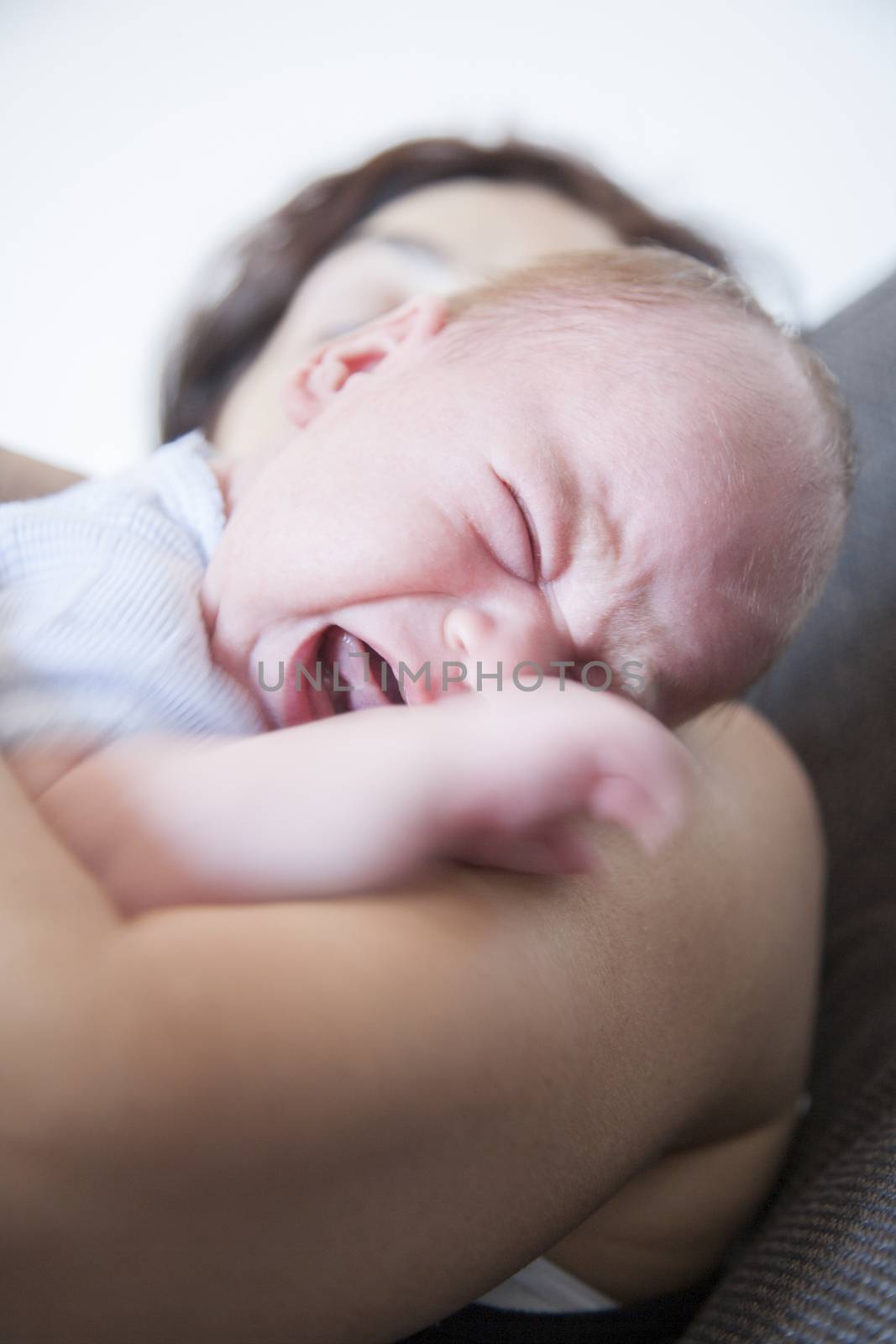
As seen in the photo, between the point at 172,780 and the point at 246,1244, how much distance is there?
0.79 ft

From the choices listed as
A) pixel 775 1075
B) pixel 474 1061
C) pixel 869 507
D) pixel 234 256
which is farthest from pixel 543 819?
pixel 234 256

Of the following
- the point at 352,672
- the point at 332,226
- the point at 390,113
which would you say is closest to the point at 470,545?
the point at 352,672

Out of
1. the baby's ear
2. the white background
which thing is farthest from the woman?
the white background

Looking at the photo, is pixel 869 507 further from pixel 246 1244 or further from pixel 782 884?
pixel 246 1244

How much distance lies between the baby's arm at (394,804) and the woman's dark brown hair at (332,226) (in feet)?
3.97

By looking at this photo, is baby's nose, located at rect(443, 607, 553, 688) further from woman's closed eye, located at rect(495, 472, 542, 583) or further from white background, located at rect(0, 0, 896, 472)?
white background, located at rect(0, 0, 896, 472)

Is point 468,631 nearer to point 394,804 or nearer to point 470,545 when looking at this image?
point 470,545

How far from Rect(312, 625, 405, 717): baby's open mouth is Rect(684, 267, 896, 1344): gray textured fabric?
1.46 ft

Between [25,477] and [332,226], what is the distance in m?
0.78

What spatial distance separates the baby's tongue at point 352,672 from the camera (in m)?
0.71

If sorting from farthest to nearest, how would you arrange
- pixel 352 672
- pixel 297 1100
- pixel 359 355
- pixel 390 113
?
pixel 390 113 → pixel 359 355 → pixel 352 672 → pixel 297 1100

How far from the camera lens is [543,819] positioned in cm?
47

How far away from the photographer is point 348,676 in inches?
28.6

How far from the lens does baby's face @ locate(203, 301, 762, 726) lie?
0.67m
